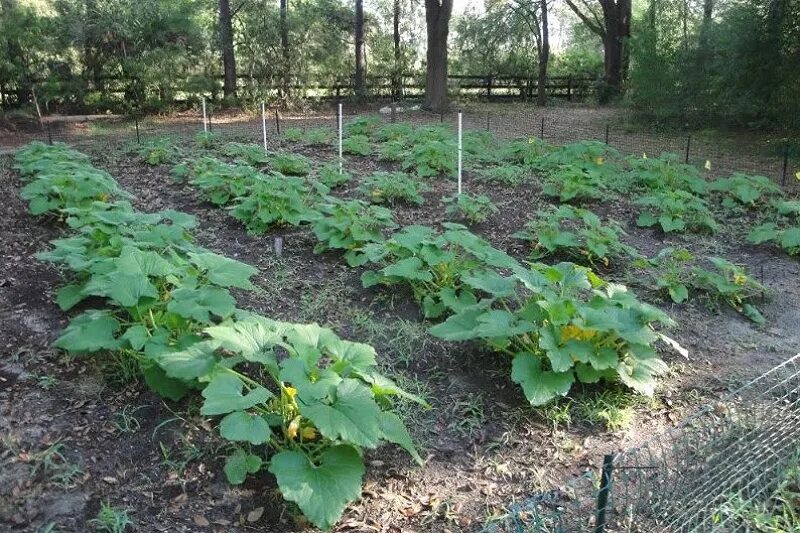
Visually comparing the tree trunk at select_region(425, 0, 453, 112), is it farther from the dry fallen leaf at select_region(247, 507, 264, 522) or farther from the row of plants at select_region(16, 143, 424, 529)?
the dry fallen leaf at select_region(247, 507, 264, 522)

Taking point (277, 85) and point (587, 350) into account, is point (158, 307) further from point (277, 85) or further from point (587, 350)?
point (277, 85)

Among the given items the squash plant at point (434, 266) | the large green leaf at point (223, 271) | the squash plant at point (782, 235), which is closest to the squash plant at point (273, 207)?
the squash plant at point (434, 266)

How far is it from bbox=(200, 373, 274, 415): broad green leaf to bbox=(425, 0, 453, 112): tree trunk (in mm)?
16320

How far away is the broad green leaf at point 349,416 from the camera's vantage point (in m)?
2.58

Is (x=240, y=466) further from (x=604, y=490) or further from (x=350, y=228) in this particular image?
(x=350, y=228)

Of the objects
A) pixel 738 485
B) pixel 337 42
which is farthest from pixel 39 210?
pixel 337 42

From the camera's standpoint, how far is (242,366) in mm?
3576

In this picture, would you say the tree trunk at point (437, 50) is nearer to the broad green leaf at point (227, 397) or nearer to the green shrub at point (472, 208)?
the green shrub at point (472, 208)

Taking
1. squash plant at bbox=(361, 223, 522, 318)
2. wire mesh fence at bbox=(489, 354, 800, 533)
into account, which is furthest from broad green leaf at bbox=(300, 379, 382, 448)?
squash plant at bbox=(361, 223, 522, 318)

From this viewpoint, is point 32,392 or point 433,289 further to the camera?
point 433,289

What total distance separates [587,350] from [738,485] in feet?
2.88

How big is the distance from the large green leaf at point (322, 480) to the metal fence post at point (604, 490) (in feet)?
2.74

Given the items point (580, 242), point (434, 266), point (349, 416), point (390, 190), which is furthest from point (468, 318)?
point (390, 190)

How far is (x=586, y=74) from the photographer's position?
26391mm
